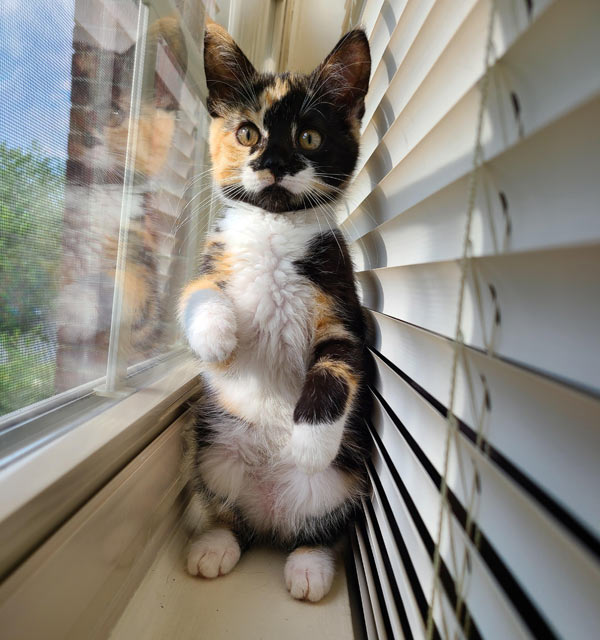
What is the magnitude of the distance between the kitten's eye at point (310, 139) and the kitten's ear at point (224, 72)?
0.64 ft

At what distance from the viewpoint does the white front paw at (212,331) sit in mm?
929

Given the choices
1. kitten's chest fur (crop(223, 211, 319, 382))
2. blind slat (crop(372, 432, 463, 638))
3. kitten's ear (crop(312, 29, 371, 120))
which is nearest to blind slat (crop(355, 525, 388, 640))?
blind slat (crop(372, 432, 463, 638))

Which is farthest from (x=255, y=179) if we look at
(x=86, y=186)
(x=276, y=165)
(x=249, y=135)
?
(x=86, y=186)

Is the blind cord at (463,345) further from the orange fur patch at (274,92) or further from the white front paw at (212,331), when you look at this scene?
the orange fur patch at (274,92)

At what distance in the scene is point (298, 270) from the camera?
42.3 inches

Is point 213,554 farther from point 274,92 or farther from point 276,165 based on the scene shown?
point 274,92

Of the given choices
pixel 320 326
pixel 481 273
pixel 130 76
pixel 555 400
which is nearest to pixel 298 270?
pixel 320 326

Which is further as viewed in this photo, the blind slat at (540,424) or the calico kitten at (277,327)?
the calico kitten at (277,327)

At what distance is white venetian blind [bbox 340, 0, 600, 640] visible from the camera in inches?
12.3

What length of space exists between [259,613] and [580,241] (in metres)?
0.87

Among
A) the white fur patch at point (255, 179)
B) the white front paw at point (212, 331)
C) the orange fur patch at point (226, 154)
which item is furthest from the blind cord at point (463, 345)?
the orange fur patch at point (226, 154)

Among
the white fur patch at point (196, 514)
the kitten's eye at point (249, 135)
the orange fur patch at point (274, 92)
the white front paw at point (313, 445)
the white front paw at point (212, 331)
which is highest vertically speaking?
the orange fur patch at point (274, 92)

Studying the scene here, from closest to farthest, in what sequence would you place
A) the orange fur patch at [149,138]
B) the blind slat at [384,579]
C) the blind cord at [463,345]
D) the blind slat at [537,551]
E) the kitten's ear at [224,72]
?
the blind slat at [537,551]
the blind cord at [463,345]
the blind slat at [384,579]
the orange fur patch at [149,138]
the kitten's ear at [224,72]

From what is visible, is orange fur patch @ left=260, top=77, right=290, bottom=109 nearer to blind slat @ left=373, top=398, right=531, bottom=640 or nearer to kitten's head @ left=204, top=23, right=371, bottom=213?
kitten's head @ left=204, top=23, right=371, bottom=213
